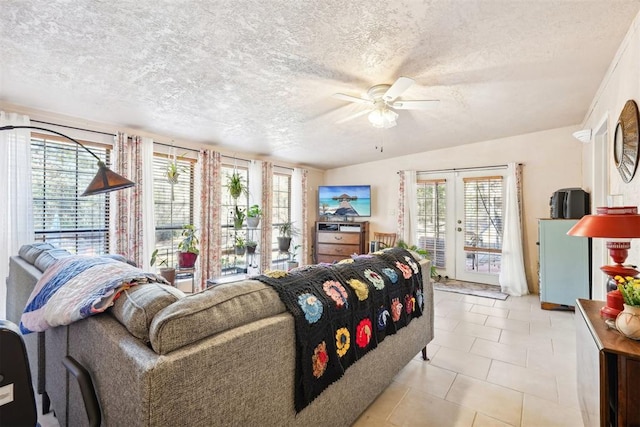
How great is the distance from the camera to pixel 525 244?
4.72 m

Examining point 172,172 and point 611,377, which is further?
point 172,172

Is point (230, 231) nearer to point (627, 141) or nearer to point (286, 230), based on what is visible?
point (286, 230)

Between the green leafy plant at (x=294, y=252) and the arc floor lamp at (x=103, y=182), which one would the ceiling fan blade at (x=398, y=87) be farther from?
the green leafy plant at (x=294, y=252)

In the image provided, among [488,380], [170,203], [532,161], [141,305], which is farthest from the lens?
[532,161]

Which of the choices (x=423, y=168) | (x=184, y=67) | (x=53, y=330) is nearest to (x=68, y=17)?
(x=184, y=67)

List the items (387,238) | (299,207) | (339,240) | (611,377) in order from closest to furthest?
(611,377) → (387,238) → (339,240) → (299,207)

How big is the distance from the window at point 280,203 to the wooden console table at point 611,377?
15.1 ft

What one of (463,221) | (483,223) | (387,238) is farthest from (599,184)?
(387,238)

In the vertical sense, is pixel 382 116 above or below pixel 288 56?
below

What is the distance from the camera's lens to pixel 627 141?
2070mm

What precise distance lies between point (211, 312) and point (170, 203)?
3.42 metres

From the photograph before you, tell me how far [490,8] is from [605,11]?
0.75 meters

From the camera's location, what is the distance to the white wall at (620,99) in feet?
6.42

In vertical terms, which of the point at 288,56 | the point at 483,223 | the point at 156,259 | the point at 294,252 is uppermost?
the point at 288,56
